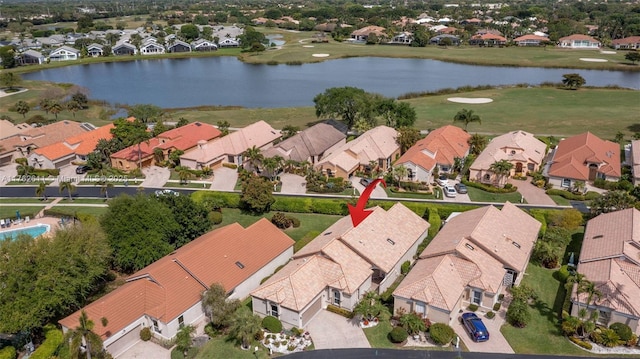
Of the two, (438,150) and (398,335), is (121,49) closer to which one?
(438,150)

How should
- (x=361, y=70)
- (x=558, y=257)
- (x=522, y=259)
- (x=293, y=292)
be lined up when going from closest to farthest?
(x=293, y=292), (x=522, y=259), (x=558, y=257), (x=361, y=70)

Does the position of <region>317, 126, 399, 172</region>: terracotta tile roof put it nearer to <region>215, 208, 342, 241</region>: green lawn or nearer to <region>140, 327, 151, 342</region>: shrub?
<region>215, 208, 342, 241</region>: green lawn

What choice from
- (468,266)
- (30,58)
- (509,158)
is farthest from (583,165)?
(30,58)

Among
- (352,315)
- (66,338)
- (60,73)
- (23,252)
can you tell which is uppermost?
(23,252)

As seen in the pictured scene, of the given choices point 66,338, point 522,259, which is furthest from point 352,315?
point 66,338

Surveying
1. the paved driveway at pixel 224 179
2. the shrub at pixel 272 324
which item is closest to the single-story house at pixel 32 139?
the paved driveway at pixel 224 179

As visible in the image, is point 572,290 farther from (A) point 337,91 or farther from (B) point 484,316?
(A) point 337,91

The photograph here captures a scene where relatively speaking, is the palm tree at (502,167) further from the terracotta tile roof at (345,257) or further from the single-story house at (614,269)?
the terracotta tile roof at (345,257)
